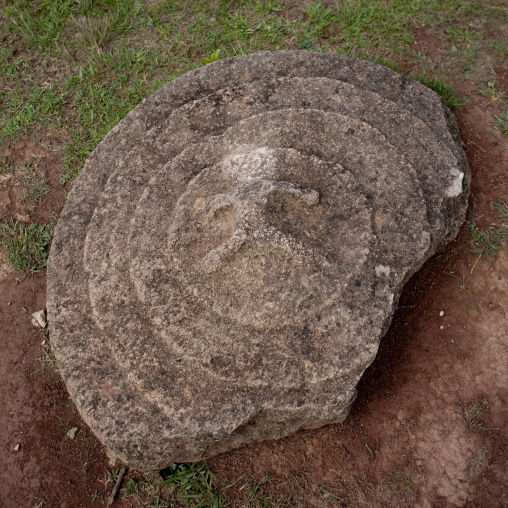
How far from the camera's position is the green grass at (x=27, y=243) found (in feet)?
11.0

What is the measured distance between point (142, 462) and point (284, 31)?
333cm

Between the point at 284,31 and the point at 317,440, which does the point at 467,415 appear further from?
the point at 284,31

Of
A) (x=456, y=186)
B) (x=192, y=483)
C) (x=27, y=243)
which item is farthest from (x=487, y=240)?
(x=27, y=243)

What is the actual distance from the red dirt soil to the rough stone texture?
32 cm

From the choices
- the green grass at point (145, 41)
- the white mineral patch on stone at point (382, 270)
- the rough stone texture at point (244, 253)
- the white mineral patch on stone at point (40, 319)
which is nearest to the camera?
the rough stone texture at point (244, 253)

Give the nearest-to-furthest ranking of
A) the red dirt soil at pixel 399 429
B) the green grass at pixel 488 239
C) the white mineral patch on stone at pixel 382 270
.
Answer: the white mineral patch on stone at pixel 382 270
the red dirt soil at pixel 399 429
the green grass at pixel 488 239

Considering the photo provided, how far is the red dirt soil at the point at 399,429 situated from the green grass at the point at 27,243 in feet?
2.04

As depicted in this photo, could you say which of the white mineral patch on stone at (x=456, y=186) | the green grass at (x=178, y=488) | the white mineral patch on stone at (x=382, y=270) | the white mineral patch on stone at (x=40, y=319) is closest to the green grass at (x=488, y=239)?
the white mineral patch on stone at (x=456, y=186)

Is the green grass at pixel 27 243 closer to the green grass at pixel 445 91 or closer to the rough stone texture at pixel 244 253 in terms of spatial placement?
the rough stone texture at pixel 244 253

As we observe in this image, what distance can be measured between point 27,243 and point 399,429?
2669 mm

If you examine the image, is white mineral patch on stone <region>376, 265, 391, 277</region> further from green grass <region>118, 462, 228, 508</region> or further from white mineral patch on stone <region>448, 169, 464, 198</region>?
green grass <region>118, 462, 228, 508</region>

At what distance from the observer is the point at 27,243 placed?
11.3 ft

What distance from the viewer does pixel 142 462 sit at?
224 centimetres

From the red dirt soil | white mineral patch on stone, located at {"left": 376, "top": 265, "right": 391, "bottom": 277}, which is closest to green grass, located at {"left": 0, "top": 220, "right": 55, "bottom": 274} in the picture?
the red dirt soil
